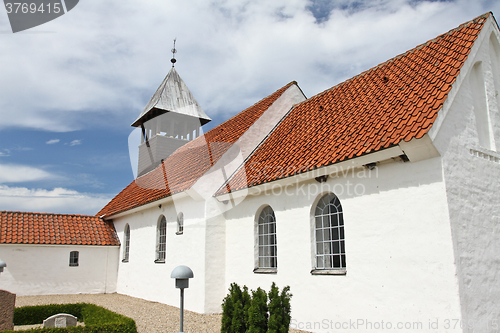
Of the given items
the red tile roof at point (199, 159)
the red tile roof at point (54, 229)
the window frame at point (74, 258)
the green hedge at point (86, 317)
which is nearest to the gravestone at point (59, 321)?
the green hedge at point (86, 317)

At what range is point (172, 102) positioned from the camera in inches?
776

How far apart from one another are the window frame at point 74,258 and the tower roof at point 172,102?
7547mm

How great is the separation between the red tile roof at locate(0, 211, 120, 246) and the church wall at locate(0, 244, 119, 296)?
25cm

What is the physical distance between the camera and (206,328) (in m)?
8.15

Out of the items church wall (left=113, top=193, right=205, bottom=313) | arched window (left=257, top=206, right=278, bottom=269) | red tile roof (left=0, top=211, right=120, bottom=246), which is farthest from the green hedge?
red tile roof (left=0, top=211, right=120, bottom=246)

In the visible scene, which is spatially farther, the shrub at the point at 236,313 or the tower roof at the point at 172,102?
the tower roof at the point at 172,102

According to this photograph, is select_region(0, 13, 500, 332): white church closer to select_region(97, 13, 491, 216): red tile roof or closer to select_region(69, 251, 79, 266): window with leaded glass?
select_region(97, 13, 491, 216): red tile roof

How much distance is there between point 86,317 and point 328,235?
6.49 meters

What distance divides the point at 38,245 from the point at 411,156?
15.2m

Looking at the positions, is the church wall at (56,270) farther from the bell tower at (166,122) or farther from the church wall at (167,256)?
the bell tower at (166,122)

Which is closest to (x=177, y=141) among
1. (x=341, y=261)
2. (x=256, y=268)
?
(x=256, y=268)

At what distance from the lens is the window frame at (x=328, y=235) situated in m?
7.55

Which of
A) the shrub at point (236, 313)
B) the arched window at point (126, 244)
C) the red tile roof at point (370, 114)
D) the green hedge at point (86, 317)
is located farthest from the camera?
the arched window at point (126, 244)

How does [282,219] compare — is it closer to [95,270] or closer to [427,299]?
[427,299]
